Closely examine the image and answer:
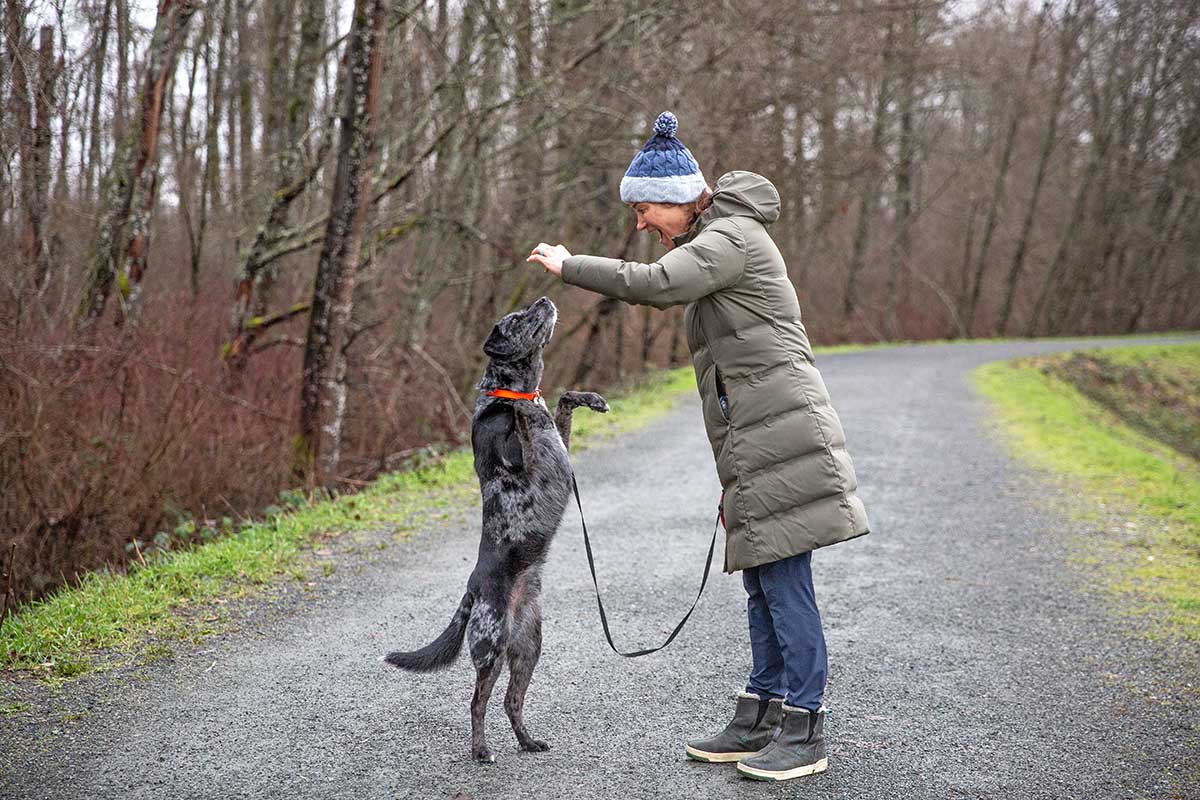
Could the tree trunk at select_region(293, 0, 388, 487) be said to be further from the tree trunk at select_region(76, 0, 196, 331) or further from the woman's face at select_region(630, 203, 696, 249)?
the woman's face at select_region(630, 203, 696, 249)

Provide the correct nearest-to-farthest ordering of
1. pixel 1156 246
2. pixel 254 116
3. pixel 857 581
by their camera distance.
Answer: pixel 857 581 < pixel 254 116 < pixel 1156 246

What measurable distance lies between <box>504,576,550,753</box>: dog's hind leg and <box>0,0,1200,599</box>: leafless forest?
453 centimetres

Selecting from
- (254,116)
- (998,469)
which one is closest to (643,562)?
(998,469)

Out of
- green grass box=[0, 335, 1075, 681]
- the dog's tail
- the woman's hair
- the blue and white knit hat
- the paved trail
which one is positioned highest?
the blue and white knit hat

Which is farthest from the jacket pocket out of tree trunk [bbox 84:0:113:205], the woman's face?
tree trunk [bbox 84:0:113:205]

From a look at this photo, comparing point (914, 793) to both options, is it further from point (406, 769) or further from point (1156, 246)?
point (1156, 246)

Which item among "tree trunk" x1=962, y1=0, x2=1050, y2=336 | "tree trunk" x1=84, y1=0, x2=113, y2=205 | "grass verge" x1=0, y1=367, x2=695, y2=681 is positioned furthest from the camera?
"tree trunk" x1=962, y1=0, x2=1050, y2=336

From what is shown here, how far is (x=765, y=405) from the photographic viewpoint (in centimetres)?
377

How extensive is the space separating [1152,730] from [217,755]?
3.98 m

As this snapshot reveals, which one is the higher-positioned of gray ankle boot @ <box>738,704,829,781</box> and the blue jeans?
→ the blue jeans

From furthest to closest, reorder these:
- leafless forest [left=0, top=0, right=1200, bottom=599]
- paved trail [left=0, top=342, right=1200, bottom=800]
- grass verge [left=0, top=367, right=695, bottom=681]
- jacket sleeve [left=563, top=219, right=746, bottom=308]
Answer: leafless forest [left=0, top=0, right=1200, bottom=599] → grass verge [left=0, top=367, right=695, bottom=681] → paved trail [left=0, top=342, right=1200, bottom=800] → jacket sleeve [left=563, top=219, right=746, bottom=308]

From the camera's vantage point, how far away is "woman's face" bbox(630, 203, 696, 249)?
3.84 meters

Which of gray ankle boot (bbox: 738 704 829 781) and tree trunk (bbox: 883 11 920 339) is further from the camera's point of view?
tree trunk (bbox: 883 11 920 339)

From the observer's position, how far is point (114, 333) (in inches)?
403
